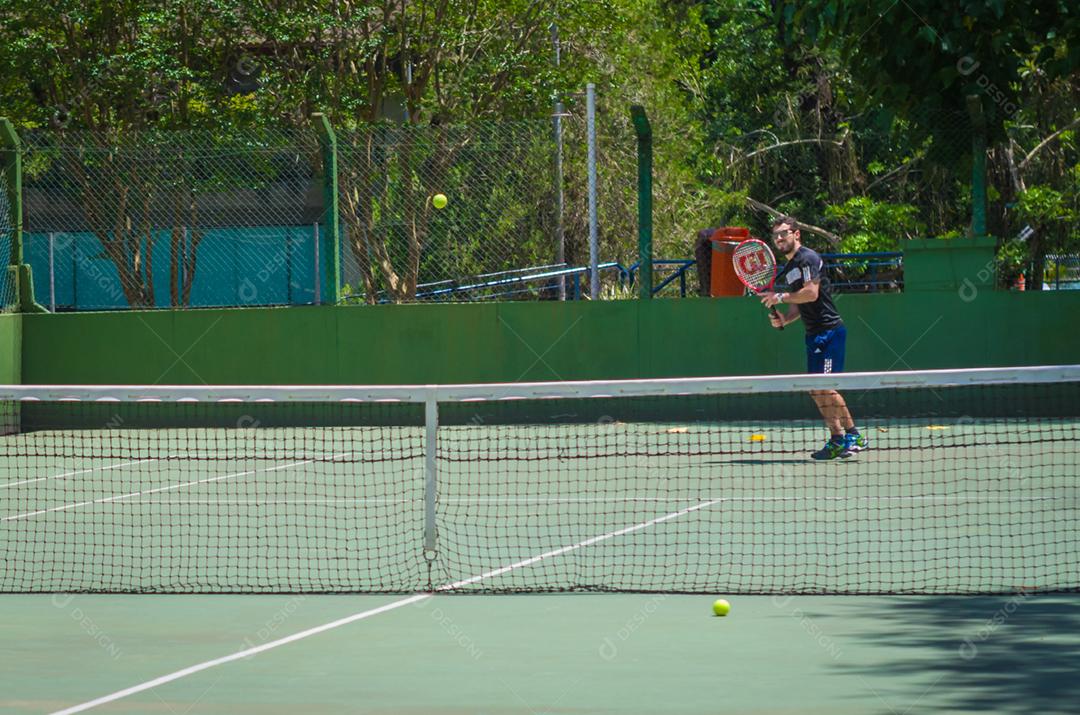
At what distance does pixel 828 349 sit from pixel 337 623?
20.4 feet

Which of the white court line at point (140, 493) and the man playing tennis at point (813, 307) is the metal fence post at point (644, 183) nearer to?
the man playing tennis at point (813, 307)

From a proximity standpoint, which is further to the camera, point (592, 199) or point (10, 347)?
point (10, 347)

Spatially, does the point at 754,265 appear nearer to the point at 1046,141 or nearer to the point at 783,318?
the point at 783,318

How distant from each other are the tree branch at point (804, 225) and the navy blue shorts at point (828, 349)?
1769cm

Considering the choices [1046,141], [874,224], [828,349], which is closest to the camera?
[828,349]

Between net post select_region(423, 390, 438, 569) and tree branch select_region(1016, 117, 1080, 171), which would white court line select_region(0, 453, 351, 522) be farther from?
tree branch select_region(1016, 117, 1080, 171)

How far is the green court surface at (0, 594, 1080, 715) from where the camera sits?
4855mm

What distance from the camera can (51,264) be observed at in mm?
17641

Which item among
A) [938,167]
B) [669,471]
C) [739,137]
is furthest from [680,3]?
[669,471]

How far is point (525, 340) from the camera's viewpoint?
15.8 metres

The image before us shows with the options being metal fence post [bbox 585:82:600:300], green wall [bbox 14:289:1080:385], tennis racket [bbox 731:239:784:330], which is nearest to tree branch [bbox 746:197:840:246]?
green wall [bbox 14:289:1080:385]

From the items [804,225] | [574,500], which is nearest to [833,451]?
[574,500]

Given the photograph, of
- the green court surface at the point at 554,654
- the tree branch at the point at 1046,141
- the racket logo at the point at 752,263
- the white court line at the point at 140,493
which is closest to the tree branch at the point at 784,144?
the tree branch at the point at 1046,141

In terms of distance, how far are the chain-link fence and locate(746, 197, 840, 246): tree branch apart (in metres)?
14.4
